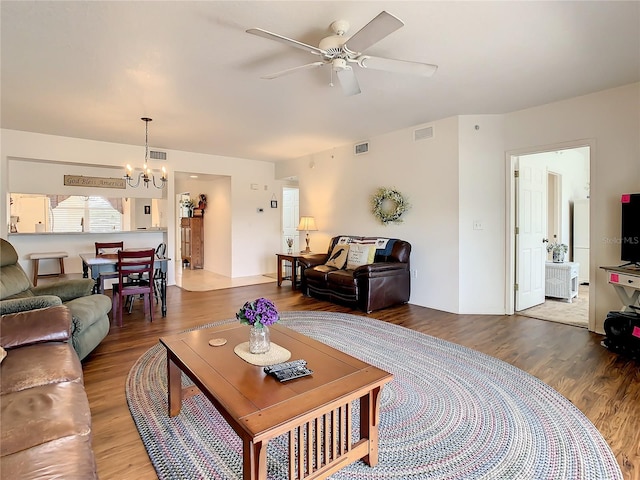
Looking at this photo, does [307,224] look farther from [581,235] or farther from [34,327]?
[581,235]

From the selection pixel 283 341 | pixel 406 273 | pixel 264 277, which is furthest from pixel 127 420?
pixel 264 277

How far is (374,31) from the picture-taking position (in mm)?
2031

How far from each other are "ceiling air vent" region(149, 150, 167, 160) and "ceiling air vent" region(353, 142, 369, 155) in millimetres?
3476

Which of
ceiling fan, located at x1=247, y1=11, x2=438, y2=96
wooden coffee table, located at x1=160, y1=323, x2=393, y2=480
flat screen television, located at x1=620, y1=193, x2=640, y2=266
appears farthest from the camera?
flat screen television, located at x1=620, y1=193, x2=640, y2=266

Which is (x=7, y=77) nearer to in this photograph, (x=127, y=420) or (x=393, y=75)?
(x=127, y=420)

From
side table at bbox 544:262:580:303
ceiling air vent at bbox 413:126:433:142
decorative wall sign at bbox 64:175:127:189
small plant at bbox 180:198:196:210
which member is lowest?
side table at bbox 544:262:580:303

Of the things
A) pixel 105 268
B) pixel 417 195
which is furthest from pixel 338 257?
pixel 105 268

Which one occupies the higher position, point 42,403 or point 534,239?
point 534,239

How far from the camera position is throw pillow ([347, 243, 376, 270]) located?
17.2 ft

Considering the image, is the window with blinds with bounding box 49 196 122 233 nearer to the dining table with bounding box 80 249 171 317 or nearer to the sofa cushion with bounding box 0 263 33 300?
the dining table with bounding box 80 249 171 317

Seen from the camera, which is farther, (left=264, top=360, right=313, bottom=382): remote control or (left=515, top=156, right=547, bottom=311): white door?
(left=515, top=156, right=547, bottom=311): white door

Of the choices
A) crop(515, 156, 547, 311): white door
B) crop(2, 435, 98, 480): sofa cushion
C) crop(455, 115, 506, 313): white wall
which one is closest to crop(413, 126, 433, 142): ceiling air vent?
crop(455, 115, 506, 313): white wall

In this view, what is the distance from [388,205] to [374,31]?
3.48 meters

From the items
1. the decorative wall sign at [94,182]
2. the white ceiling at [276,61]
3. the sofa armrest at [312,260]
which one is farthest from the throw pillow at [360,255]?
the decorative wall sign at [94,182]
